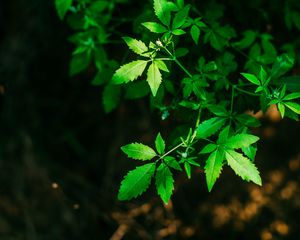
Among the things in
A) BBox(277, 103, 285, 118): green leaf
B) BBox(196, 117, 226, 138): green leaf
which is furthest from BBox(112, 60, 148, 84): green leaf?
BBox(277, 103, 285, 118): green leaf

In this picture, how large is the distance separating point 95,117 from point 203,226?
4.24ft

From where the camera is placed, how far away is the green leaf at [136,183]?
1.44 meters

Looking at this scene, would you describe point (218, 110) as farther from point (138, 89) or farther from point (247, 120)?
point (138, 89)

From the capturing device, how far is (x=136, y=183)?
145 centimetres

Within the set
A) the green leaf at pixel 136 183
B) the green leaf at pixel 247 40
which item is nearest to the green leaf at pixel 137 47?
the green leaf at pixel 136 183

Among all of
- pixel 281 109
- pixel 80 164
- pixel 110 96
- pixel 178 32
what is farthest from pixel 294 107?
pixel 80 164

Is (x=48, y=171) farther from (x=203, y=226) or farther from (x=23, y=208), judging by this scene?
(x=203, y=226)

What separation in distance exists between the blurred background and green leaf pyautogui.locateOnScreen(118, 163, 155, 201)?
1274mm

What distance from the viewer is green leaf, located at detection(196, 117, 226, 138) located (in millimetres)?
1484

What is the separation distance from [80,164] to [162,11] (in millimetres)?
2190

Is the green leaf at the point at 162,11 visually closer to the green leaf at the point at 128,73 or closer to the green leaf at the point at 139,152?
the green leaf at the point at 128,73

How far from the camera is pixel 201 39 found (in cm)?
193

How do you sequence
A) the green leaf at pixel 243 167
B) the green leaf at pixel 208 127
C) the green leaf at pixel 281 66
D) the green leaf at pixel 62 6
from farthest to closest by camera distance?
→ the green leaf at pixel 62 6 → the green leaf at pixel 281 66 → the green leaf at pixel 208 127 → the green leaf at pixel 243 167

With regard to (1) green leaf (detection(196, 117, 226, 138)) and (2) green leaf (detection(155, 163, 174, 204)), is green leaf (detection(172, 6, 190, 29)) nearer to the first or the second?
(1) green leaf (detection(196, 117, 226, 138))
